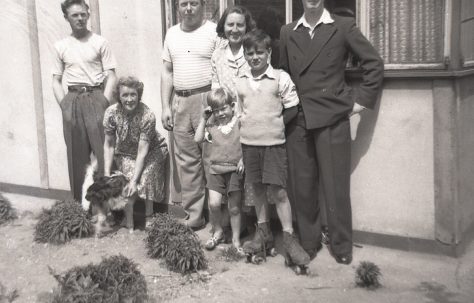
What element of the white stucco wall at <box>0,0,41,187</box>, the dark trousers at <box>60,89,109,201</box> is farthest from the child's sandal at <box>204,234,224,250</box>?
the white stucco wall at <box>0,0,41,187</box>

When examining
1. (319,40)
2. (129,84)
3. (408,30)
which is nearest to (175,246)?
(129,84)

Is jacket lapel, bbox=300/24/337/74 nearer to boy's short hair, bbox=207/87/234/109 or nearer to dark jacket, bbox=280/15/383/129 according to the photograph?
dark jacket, bbox=280/15/383/129

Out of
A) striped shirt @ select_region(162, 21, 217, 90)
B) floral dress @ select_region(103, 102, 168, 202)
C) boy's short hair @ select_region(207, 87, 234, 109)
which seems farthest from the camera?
floral dress @ select_region(103, 102, 168, 202)

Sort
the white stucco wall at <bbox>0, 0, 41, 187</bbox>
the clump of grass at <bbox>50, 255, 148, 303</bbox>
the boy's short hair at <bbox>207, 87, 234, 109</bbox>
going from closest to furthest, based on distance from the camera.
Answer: the clump of grass at <bbox>50, 255, 148, 303</bbox>
the boy's short hair at <bbox>207, 87, 234, 109</bbox>
the white stucco wall at <bbox>0, 0, 41, 187</bbox>

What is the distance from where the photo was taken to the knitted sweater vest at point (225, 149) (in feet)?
15.9

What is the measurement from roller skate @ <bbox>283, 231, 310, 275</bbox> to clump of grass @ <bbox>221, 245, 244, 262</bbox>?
1.52 feet

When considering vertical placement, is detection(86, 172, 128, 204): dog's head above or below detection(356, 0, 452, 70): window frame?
below

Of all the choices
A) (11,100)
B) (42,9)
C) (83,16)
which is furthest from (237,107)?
(11,100)

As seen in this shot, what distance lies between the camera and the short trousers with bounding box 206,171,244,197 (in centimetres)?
491

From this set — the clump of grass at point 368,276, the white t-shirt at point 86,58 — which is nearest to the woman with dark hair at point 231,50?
the white t-shirt at point 86,58

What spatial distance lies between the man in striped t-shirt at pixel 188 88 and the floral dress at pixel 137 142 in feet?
0.65

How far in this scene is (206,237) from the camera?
5547 mm

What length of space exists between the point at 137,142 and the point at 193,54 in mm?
1058

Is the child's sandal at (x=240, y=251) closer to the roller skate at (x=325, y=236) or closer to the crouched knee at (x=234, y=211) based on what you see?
the crouched knee at (x=234, y=211)
